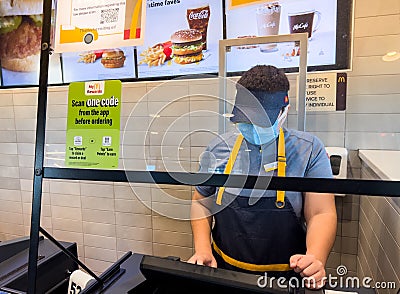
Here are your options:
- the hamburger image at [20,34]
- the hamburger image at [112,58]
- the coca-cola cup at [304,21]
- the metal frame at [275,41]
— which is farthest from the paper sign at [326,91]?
the hamburger image at [20,34]

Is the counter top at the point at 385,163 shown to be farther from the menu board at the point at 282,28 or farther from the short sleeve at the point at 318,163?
the menu board at the point at 282,28

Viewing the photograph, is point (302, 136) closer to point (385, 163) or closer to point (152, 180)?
point (385, 163)

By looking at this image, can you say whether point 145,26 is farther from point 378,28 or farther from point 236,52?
point 378,28

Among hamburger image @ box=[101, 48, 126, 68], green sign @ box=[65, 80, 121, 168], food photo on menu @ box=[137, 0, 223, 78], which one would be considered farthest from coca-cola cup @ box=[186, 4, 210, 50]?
green sign @ box=[65, 80, 121, 168]

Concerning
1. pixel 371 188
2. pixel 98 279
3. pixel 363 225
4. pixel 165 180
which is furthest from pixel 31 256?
pixel 363 225

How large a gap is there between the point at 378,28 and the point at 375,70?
10cm

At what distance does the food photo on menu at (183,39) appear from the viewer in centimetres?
81

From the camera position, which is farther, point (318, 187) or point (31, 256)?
point (31, 256)

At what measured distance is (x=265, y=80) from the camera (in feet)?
2.68

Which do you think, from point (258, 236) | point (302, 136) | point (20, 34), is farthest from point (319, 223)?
point (20, 34)

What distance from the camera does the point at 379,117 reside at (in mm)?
793

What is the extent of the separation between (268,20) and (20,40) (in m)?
1.42

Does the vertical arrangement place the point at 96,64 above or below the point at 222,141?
above

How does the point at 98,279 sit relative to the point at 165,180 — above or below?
below
